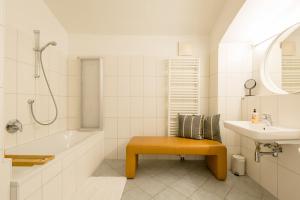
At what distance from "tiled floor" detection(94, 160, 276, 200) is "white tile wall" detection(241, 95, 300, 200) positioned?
129 millimetres

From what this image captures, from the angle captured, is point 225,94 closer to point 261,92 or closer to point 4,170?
point 261,92

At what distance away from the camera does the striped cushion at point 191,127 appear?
7.91 ft

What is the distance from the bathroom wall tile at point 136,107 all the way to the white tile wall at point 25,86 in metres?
1.09

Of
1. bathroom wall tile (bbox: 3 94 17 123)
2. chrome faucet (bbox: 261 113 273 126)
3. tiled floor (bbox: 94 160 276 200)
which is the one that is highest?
bathroom wall tile (bbox: 3 94 17 123)

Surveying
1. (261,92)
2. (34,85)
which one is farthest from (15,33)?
(261,92)

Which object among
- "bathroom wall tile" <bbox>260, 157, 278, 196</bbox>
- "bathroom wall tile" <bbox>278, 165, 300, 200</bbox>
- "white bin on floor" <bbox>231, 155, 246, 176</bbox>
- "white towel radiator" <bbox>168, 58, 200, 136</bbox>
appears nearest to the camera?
"bathroom wall tile" <bbox>278, 165, 300, 200</bbox>

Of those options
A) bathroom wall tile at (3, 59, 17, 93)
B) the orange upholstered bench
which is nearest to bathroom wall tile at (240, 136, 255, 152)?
the orange upholstered bench

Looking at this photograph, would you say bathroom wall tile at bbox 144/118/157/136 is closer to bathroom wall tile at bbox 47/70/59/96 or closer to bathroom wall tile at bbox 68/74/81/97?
bathroom wall tile at bbox 68/74/81/97

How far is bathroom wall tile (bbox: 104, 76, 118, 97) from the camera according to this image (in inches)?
110

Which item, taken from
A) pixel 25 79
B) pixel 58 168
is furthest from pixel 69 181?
pixel 25 79

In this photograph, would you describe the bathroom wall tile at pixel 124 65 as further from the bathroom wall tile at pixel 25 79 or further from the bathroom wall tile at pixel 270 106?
the bathroom wall tile at pixel 270 106

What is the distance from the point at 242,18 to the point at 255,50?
2.25 ft

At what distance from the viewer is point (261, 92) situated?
2172 mm

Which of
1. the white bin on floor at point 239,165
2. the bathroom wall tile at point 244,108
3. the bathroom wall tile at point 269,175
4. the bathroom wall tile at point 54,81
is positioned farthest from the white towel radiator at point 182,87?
the bathroom wall tile at point 54,81
